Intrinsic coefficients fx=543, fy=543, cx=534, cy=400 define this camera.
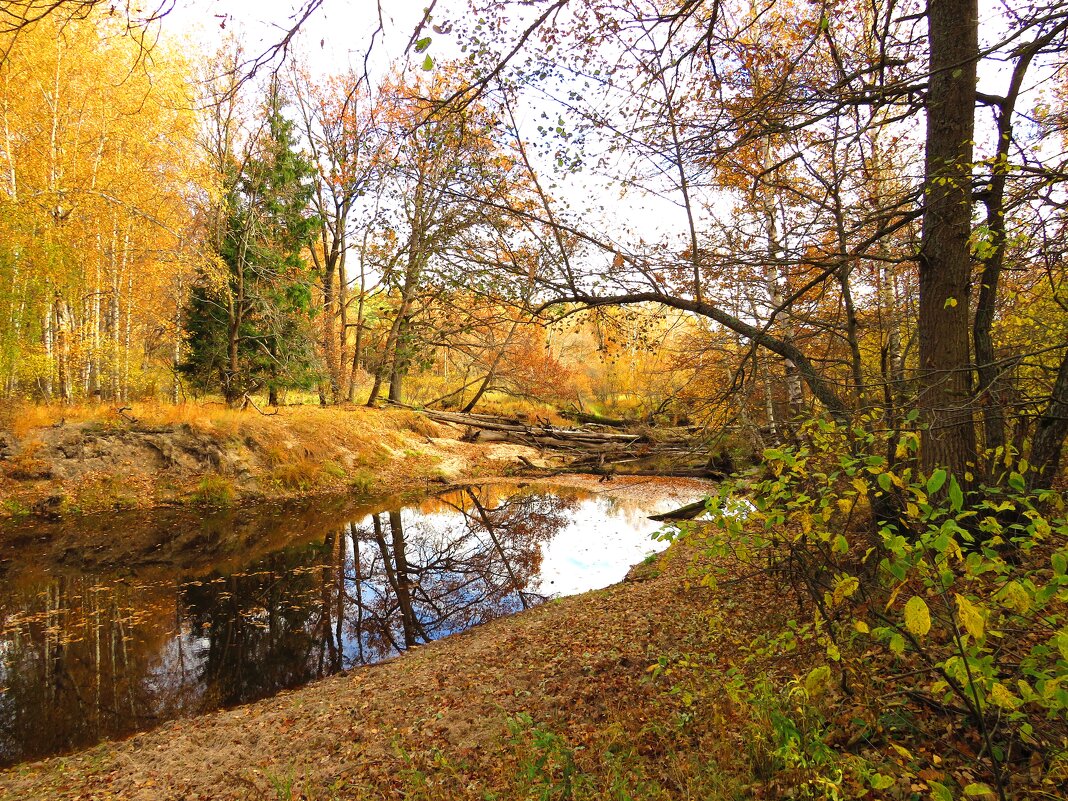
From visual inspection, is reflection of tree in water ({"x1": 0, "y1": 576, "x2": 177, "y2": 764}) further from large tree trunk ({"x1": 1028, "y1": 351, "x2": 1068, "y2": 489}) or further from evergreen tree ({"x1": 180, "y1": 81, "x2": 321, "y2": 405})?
evergreen tree ({"x1": 180, "y1": 81, "x2": 321, "y2": 405})

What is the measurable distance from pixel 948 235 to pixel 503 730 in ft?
17.7

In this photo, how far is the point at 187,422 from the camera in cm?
1467

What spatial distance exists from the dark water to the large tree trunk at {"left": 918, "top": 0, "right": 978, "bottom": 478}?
241 inches

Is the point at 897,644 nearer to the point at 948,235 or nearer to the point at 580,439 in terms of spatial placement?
the point at 948,235

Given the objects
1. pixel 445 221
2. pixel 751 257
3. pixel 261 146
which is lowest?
pixel 751 257

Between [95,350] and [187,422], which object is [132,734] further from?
[95,350]

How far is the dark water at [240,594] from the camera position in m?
5.98

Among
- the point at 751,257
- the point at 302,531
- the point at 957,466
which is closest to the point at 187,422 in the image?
the point at 302,531

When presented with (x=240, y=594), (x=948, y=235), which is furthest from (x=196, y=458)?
(x=948, y=235)

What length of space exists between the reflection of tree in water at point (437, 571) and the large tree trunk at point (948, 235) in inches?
251

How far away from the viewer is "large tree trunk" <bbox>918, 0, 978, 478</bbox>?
4.20m

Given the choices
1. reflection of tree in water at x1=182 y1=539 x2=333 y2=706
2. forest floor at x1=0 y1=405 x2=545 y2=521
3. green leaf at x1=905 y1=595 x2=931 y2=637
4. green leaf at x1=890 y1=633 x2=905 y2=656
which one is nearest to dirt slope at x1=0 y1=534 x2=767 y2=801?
reflection of tree in water at x1=182 y1=539 x2=333 y2=706

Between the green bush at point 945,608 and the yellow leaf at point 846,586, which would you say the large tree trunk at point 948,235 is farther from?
the yellow leaf at point 846,586

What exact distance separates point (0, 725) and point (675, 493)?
14.6 m
